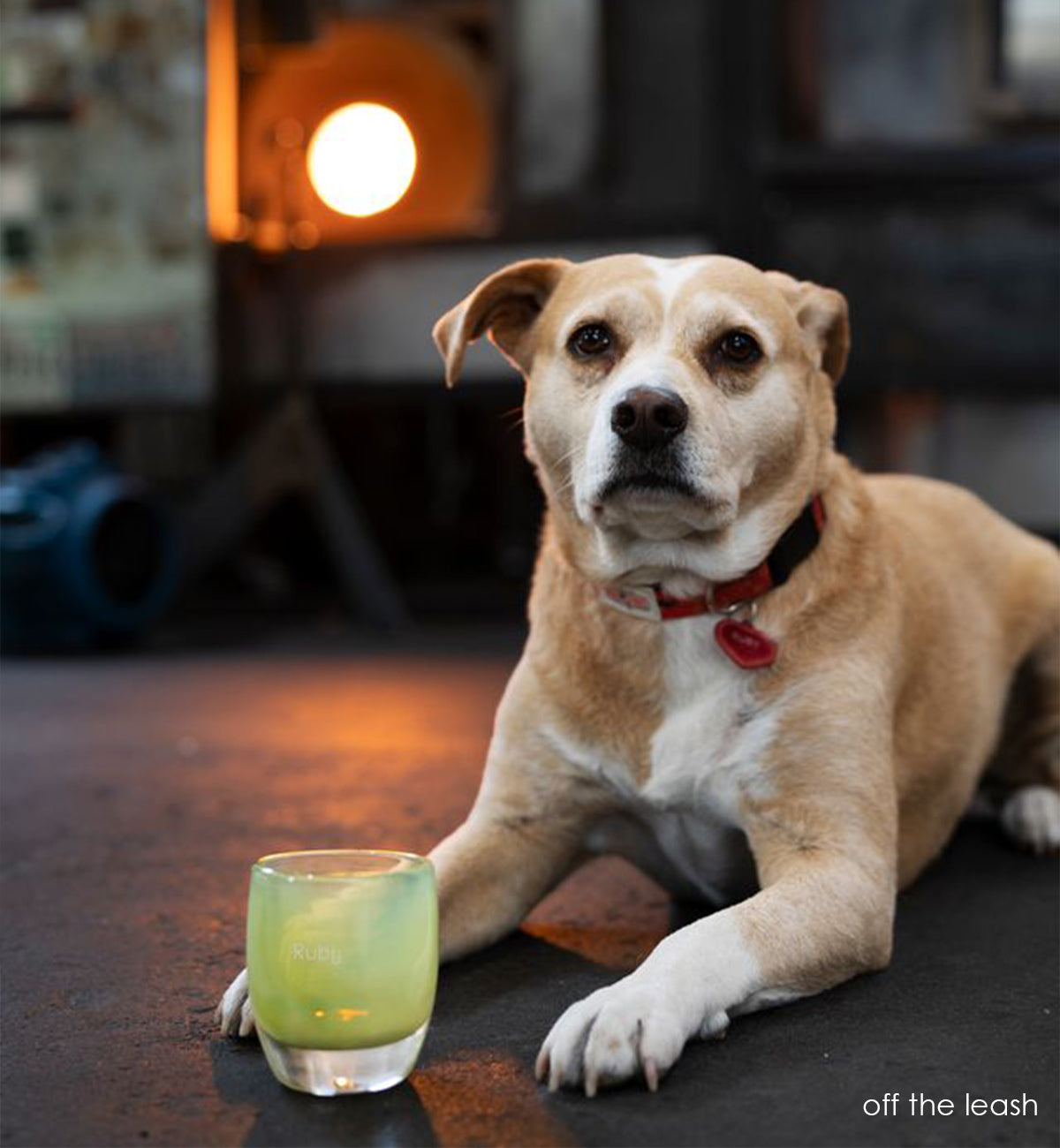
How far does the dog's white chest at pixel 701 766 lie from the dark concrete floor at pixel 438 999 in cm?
16

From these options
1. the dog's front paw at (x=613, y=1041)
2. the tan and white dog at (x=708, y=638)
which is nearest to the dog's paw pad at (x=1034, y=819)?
the tan and white dog at (x=708, y=638)

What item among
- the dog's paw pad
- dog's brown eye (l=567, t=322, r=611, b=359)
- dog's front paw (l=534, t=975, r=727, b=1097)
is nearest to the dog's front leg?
dog's front paw (l=534, t=975, r=727, b=1097)

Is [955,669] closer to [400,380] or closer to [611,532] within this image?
[611,532]

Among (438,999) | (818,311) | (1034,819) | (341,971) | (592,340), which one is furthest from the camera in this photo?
(1034,819)

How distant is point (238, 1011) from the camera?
1.80 m

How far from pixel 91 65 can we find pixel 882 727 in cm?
558

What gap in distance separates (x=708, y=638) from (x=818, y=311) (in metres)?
0.51

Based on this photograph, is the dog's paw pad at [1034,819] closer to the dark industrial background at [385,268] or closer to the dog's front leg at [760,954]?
the dog's front leg at [760,954]

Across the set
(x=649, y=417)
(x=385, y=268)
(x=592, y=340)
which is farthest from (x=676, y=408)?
(x=385, y=268)

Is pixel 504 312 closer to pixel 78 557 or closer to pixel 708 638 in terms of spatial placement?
pixel 708 638

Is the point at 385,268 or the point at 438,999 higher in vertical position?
the point at 385,268

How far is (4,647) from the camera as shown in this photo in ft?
19.3

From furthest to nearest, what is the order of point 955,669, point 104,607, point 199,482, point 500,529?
point 500,529
point 199,482
point 104,607
point 955,669

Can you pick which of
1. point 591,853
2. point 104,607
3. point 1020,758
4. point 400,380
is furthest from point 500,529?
point 591,853
